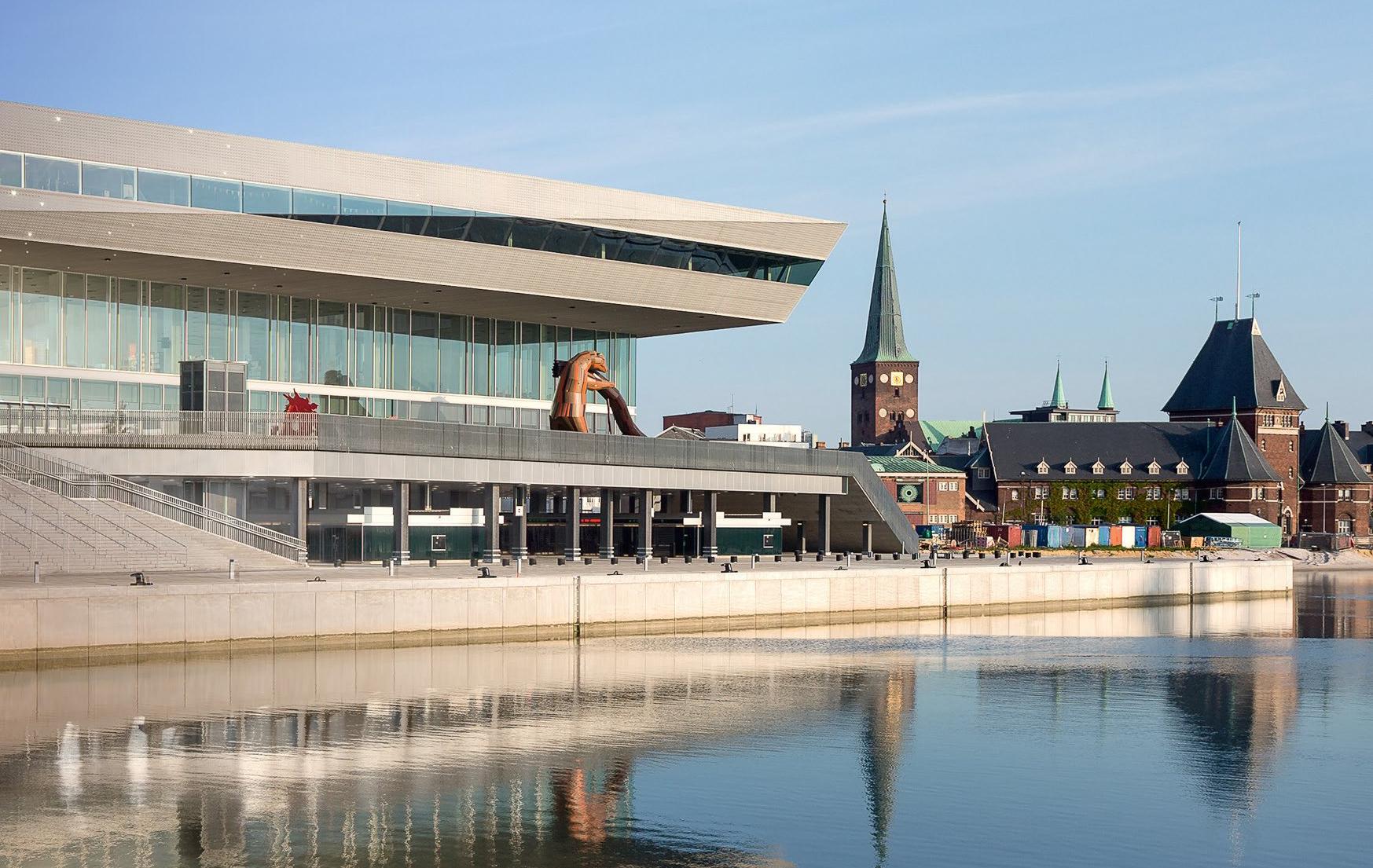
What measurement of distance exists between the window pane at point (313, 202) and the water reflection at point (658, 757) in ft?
86.0

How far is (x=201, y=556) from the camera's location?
2093 inches

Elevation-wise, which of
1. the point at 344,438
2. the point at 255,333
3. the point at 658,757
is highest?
the point at 255,333

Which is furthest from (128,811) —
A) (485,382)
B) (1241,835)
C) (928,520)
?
(928,520)

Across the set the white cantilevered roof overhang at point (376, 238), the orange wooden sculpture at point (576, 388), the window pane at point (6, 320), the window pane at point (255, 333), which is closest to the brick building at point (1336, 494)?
the white cantilevered roof overhang at point (376, 238)

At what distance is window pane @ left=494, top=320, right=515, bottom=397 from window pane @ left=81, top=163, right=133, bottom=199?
24.1 m

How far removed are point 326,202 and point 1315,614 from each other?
4798 centimetres

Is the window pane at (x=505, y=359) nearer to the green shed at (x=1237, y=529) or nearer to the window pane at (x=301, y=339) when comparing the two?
the window pane at (x=301, y=339)

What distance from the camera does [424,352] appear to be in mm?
82500

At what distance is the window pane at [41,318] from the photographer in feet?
228

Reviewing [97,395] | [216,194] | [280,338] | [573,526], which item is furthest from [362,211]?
[573,526]

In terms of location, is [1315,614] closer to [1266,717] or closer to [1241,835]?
[1266,717]

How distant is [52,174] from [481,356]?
25952 millimetres

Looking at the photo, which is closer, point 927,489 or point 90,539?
point 90,539

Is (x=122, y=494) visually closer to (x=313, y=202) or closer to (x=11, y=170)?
(x=11, y=170)
